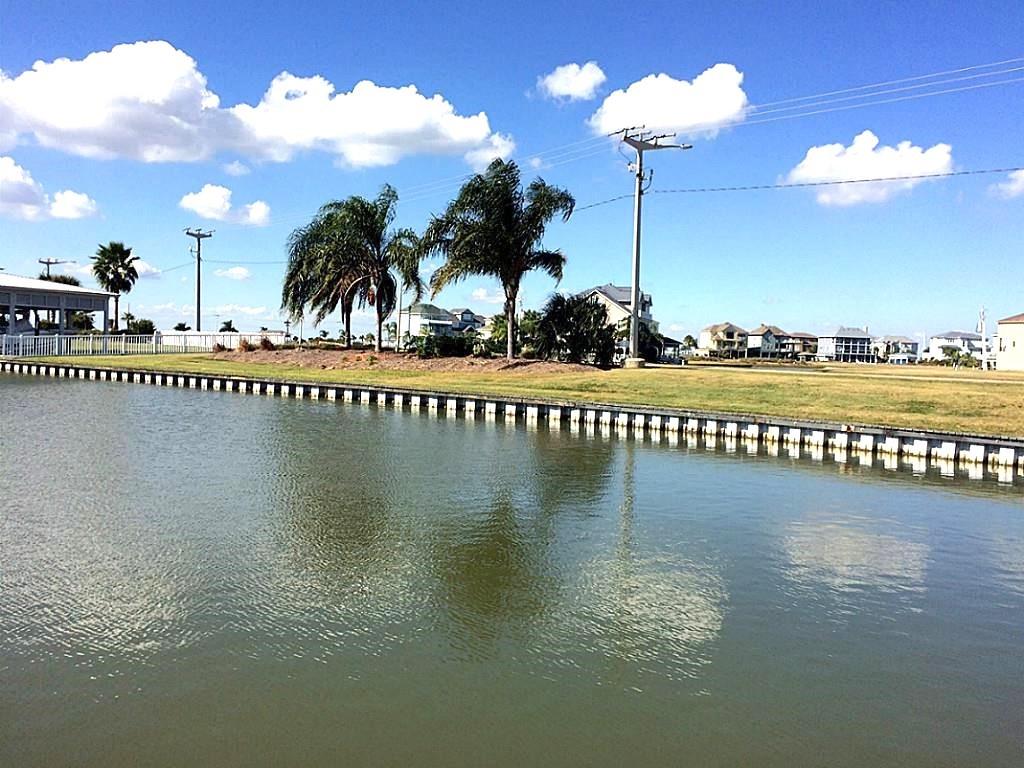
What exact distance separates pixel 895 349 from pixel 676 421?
135170mm

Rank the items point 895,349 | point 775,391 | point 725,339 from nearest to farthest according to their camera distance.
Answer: point 775,391 → point 725,339 → point 895,349

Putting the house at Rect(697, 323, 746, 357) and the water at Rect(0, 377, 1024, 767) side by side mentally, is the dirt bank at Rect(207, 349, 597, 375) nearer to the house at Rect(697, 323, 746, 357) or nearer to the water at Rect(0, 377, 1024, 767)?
the water at Rect(0, 377, 1024, 767)

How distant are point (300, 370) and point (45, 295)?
89.6 feet

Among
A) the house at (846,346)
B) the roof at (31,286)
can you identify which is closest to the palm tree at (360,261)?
the roof at (31,286)

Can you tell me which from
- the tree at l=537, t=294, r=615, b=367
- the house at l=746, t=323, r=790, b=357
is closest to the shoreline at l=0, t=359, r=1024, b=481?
the tree at l=537, t=294, r=615, b=367

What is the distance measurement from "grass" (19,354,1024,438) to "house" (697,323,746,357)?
264 feet

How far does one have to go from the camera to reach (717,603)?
7.71 m

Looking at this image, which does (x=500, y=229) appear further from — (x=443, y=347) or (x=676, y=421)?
(x=676, y=421)

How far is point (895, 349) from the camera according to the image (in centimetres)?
14062

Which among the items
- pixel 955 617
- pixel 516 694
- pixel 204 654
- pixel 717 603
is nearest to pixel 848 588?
pixel 955 617

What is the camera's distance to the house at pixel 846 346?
406ft

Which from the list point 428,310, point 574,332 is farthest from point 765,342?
point 574,332

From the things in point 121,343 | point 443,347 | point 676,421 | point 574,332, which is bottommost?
point 676,421

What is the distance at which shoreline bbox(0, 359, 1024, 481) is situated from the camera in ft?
60.3
